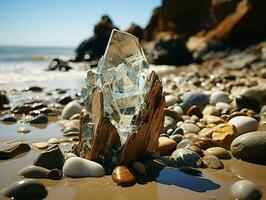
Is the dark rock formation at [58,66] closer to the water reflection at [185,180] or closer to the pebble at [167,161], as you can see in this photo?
the pebble at [167,161]

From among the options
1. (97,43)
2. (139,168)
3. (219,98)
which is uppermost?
(97,43)

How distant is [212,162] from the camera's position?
3295mm

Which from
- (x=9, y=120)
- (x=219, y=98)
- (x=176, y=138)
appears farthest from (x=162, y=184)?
(x=219, y=98)

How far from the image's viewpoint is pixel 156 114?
123 inches

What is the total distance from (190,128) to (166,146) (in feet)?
2.97

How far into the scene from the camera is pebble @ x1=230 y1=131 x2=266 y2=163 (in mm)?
3391

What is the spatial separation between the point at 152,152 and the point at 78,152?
626mm

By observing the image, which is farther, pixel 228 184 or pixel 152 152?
pixel 152 152

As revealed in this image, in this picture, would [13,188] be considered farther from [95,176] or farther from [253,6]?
[253,6]

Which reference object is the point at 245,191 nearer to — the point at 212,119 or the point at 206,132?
the point at 206,132

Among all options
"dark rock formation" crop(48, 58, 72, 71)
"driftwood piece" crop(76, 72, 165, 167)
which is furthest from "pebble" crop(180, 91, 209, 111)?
"dark rock formation" crop(48, 58, 72, 71)

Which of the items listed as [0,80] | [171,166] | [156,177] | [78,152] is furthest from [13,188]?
[0,80]

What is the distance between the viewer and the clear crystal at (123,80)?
307cm

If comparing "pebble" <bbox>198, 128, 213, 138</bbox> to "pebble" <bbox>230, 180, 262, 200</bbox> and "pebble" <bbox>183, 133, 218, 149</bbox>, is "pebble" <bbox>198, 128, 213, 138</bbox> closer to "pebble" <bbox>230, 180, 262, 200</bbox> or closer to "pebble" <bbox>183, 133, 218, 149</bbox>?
"pebble" <bbox>183, 133, 218, 149</bbox>
